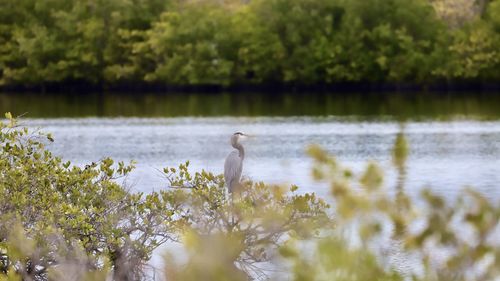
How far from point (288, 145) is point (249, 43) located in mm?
47619

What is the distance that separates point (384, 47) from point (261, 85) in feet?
31.3

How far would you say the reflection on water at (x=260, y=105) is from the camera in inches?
2249

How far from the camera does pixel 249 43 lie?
88188mm

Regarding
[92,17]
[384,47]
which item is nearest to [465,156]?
[384,47]

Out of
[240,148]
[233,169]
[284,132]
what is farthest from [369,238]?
[284,132]

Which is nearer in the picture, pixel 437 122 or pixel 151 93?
pixel 437 122

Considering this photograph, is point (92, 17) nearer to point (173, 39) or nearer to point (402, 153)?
point (173, 39)

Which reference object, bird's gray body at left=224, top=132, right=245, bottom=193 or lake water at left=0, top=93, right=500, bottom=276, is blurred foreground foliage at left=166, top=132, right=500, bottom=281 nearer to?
bird's gray body at left=224, top=132, right=245, bottom=193

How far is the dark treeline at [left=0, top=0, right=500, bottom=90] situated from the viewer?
278 ft

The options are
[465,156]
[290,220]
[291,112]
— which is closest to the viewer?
[290,220]

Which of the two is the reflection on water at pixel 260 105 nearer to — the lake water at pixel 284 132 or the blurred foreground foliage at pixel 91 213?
the lake water at pixel 284 132

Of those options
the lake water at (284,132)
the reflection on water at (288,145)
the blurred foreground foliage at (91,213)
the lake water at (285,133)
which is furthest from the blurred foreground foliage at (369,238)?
the reflection on water at (288,145)

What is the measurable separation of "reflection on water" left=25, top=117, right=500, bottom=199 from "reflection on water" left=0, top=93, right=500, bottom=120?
3.38 metres

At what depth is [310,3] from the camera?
282ft
